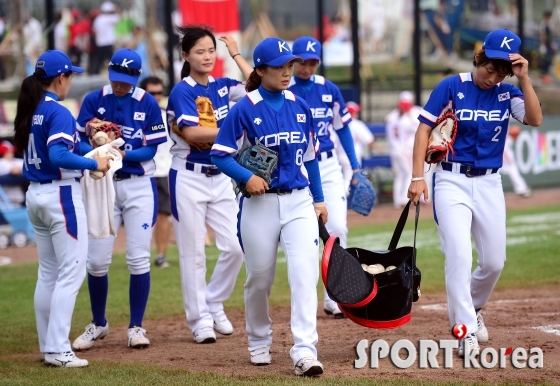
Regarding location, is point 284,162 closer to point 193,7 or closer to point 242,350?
point 242,350

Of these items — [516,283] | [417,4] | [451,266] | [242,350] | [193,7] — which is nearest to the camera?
[451,266]

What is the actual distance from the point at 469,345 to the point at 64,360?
289 cm

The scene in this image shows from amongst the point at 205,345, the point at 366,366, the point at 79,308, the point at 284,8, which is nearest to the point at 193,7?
the point at 284,8

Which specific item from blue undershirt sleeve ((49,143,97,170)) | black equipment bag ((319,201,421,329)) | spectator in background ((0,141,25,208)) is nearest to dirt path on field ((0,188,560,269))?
spectator in background ((0,141,25,208))

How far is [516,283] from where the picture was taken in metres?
10.1

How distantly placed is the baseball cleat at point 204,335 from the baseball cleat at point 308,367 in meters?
1.69

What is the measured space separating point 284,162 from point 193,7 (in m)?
12.1

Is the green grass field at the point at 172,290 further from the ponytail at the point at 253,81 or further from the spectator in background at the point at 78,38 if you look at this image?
the spectator in background at the point at 78,38

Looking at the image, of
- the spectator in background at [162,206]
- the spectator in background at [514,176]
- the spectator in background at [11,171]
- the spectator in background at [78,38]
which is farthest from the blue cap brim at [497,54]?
the spectator in background at [514,176]

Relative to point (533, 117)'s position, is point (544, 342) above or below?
below

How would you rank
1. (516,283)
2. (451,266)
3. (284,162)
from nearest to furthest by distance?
(284,162)
(451,266)
(516,283)

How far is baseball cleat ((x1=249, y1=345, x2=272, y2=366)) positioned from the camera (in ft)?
20.7

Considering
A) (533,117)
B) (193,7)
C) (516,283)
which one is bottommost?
(516,283)

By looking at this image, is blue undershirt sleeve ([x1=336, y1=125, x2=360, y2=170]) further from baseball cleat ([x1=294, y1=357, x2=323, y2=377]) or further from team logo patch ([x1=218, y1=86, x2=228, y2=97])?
baseball cleat ([x1=294, y1=357, x2=323, y2=377])
